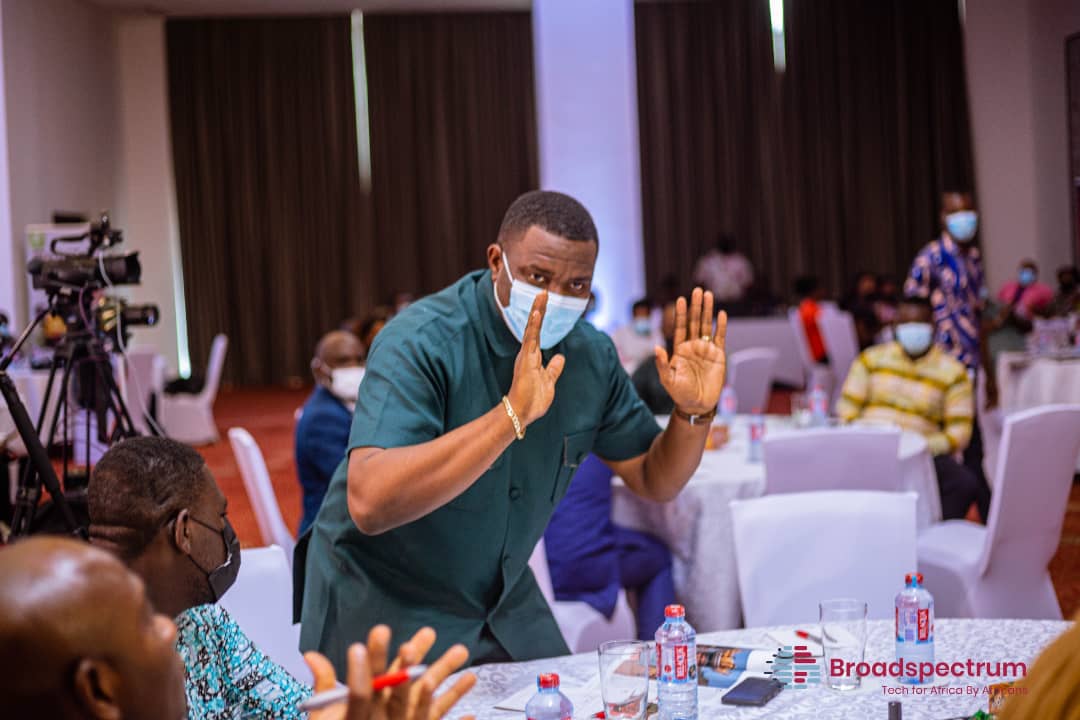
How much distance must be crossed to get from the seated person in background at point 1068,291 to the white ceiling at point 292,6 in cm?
896

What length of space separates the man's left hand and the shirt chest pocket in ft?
0.63

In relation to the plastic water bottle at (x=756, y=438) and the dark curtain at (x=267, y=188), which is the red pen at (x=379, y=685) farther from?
the dark curtain at (x=267, y=188)

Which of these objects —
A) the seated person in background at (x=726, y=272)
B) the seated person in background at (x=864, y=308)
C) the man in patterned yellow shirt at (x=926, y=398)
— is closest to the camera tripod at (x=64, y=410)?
the man in patterned yellow shirt at (x=926, y=398)

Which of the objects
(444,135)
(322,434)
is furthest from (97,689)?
(444,135)

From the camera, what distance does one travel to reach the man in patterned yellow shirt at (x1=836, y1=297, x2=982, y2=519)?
15.8 feet

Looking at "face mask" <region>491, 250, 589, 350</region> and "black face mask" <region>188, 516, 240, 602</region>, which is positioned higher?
"face mask" <region>491, 250, 589, 350</region>

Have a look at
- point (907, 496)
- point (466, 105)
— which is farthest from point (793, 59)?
point (907, 496)

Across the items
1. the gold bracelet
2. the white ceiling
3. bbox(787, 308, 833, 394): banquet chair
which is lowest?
bbox(787, 308, 833, 394): banquet chair

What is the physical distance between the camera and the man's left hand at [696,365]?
2.15 meters

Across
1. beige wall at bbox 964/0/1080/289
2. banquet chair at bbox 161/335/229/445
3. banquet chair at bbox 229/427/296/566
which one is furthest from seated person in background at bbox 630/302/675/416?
banquet chair at bbox 161/335/229/445

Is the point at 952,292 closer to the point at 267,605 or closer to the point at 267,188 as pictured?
the point at 267,605

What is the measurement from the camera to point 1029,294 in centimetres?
841

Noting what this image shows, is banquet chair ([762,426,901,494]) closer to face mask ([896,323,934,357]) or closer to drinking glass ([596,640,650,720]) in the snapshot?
face mask ([896,323,934,357])

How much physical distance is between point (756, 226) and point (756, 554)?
42.6 ft
